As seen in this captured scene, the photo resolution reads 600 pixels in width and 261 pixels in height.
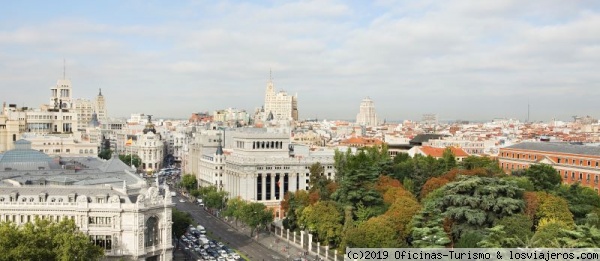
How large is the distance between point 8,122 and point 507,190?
108m

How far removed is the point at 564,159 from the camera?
108 meters

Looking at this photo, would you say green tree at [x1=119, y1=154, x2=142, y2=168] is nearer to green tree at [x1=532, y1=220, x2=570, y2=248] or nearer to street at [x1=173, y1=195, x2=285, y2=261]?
street at [x1=173, y1=195, x2=285, y2=261]

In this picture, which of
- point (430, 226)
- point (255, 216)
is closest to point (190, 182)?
point (255, 216)

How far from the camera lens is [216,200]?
114 m

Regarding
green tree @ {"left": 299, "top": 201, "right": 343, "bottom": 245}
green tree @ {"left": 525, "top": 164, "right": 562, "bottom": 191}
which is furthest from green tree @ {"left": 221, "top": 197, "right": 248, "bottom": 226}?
green tree @ {"left": 525, "top": 164, "right": 562, "bottom": 191}

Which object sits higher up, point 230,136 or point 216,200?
point 230,136

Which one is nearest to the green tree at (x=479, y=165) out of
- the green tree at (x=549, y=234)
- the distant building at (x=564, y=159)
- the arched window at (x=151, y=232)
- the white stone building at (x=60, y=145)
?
the distant building at (x=564, y=159)

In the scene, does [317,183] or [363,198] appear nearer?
[363,198]

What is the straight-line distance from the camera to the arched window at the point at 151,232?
2734 inches

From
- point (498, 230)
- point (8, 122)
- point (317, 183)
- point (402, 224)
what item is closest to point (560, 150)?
point (317, 183)

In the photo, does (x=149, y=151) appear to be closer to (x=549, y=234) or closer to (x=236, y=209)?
(x=236, y=209)

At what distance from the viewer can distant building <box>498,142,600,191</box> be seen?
10200 cm

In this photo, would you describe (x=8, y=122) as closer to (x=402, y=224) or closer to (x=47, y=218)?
(x=47, y=218)

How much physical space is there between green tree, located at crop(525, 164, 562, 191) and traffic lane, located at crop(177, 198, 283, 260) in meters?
33.7
